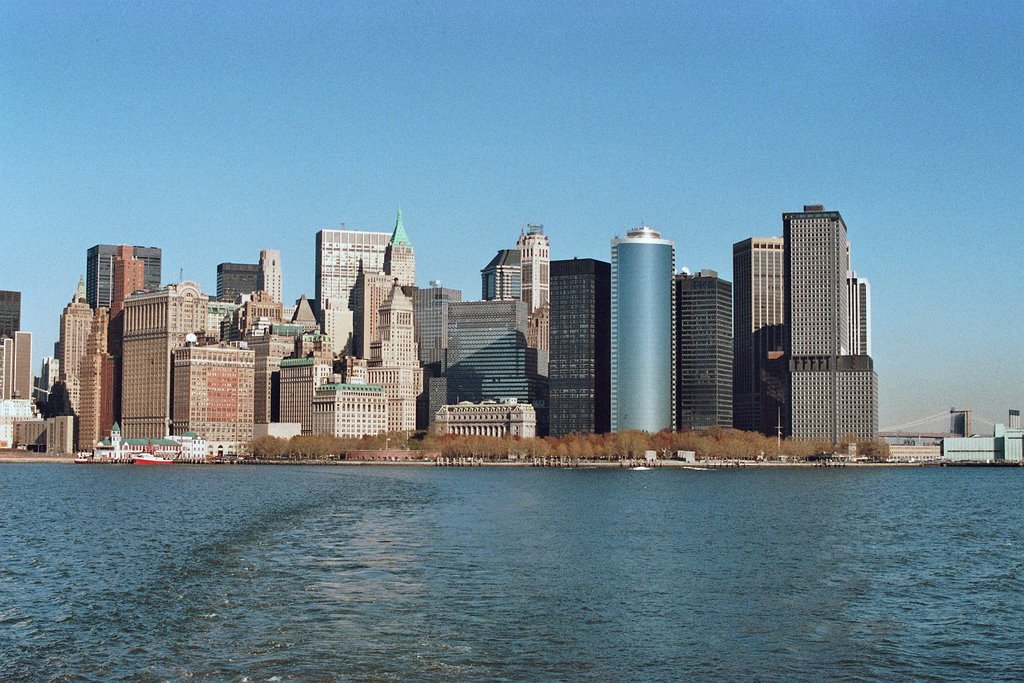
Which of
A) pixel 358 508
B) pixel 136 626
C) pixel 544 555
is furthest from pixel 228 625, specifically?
pixel 358 508

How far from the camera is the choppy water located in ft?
133

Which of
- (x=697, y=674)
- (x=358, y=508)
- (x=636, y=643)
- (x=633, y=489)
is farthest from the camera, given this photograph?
(x=633, y=489)

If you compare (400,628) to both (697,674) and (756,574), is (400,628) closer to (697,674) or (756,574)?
(697,674)

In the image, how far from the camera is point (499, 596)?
52250 millimetres

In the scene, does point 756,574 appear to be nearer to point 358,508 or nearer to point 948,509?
point 358,508

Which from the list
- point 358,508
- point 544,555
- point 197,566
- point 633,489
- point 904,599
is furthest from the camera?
point 633,489

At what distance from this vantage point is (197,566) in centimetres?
5966

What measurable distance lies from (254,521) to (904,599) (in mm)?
43388

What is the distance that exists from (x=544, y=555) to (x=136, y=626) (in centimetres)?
2622

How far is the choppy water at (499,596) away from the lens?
133 ft

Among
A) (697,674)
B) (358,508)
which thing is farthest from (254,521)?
(697,674)

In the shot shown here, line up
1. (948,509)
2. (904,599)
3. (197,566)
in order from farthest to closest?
(948,509) < (197,566) < (904,599)

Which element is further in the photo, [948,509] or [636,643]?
[948,509]

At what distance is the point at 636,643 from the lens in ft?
144
